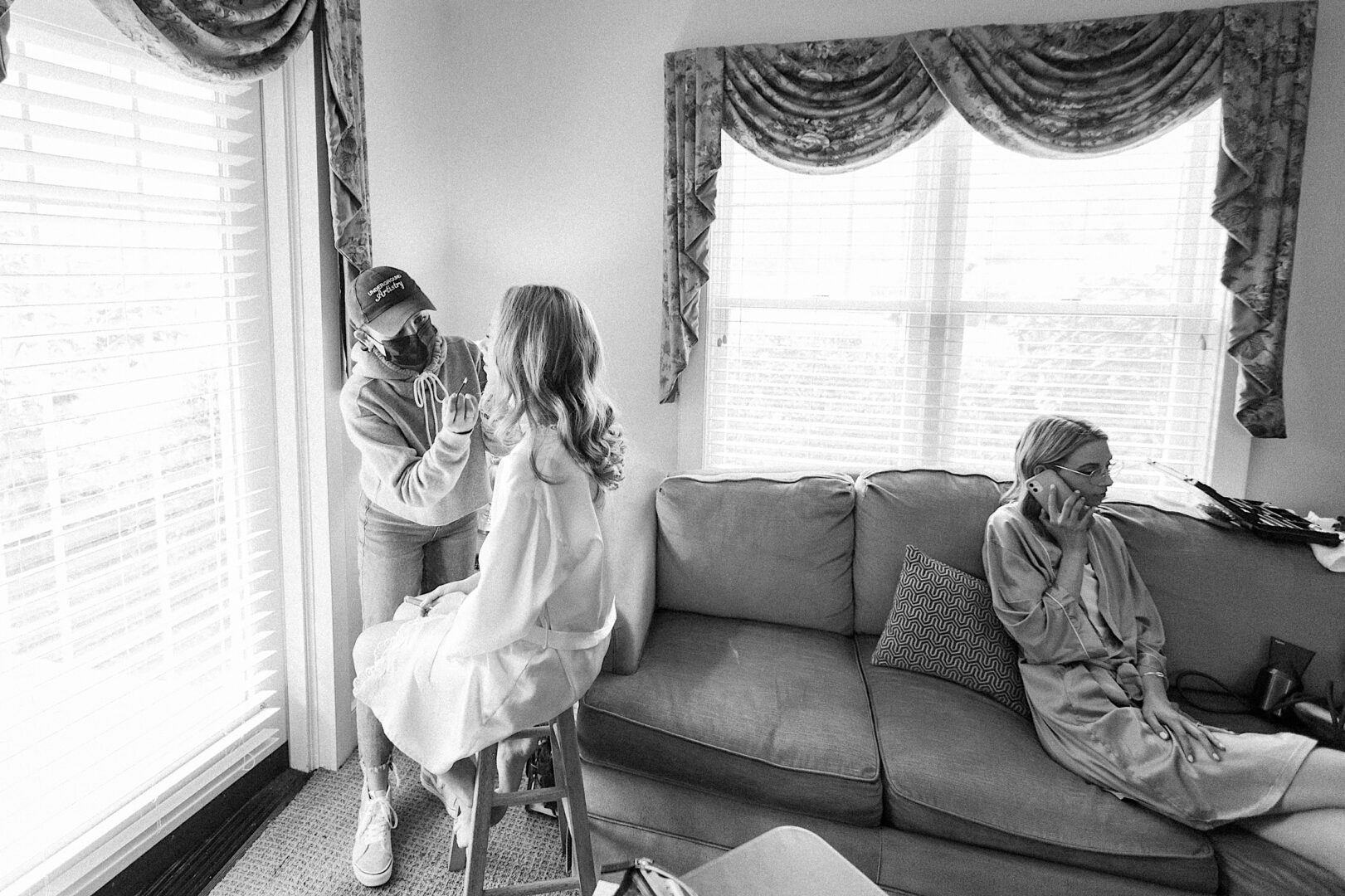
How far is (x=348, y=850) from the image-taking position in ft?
6.86

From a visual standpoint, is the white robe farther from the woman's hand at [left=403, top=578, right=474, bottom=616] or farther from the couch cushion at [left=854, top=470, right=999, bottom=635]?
the couch cushion at [left=854, top=470, right=999, bottom=635]

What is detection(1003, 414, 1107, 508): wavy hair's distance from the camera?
2.00 metres

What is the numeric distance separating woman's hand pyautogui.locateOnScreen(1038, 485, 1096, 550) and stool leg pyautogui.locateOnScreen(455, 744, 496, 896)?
1.42 m

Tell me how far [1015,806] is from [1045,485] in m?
0.76

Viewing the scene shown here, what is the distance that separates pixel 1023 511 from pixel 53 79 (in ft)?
7.65

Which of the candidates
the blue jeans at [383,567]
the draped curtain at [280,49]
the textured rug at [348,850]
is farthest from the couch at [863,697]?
the draped curtain at [280,49]

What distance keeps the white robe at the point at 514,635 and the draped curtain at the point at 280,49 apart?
1.07 m

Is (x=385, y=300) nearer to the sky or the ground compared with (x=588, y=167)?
nearer to the ground

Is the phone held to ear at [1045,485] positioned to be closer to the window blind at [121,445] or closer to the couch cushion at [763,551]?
the couch cushion at [763,551]

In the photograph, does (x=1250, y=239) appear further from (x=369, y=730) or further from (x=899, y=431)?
(x=369, y=730)

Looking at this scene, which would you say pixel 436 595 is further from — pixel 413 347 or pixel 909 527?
pixel 909 527

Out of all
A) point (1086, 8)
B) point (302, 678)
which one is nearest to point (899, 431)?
point (1086, 8)

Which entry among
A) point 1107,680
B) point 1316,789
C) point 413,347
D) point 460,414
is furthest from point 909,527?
point 413,347

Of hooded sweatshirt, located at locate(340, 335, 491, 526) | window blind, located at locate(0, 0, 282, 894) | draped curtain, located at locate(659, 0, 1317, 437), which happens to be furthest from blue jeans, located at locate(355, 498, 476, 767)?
draped curtain, located at locate(659, 0, 1317, 437)
